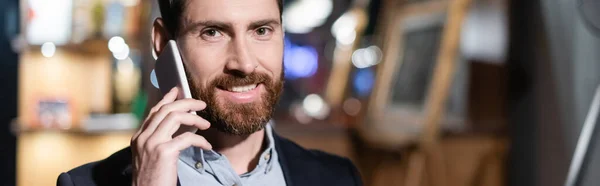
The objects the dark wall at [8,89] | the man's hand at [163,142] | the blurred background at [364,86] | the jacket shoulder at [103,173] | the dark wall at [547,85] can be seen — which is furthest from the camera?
the dark wall at [8,89]

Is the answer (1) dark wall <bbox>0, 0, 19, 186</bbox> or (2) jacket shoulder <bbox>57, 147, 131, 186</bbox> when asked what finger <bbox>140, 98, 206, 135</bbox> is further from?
(1) dark wall <bbox>0, 0, 19, 186</bbox>

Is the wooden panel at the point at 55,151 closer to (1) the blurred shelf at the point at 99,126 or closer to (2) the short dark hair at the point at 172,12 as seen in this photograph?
(1) the blurred shelf at the point at 99,126

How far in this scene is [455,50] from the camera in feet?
8.50

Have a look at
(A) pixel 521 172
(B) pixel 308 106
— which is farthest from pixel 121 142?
(A) pixel 521 172

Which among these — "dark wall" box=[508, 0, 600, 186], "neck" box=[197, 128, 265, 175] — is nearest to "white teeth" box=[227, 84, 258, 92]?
"neck" box=[197, 128, 265, 175]

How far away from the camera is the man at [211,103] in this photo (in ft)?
3.20

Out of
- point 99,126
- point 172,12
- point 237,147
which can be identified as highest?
point 172,12

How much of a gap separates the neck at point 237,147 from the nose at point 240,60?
152mm

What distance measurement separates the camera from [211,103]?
103cm

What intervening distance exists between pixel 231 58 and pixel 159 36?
164mm

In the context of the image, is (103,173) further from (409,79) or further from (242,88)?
(409,79)

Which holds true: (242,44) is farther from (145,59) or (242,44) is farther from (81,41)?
(81,41)

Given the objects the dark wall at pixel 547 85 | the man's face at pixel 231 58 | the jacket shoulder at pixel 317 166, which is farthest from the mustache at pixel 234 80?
the dark wall at pixel 547 85

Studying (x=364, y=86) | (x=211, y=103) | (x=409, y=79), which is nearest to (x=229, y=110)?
(x=211, y=103)
